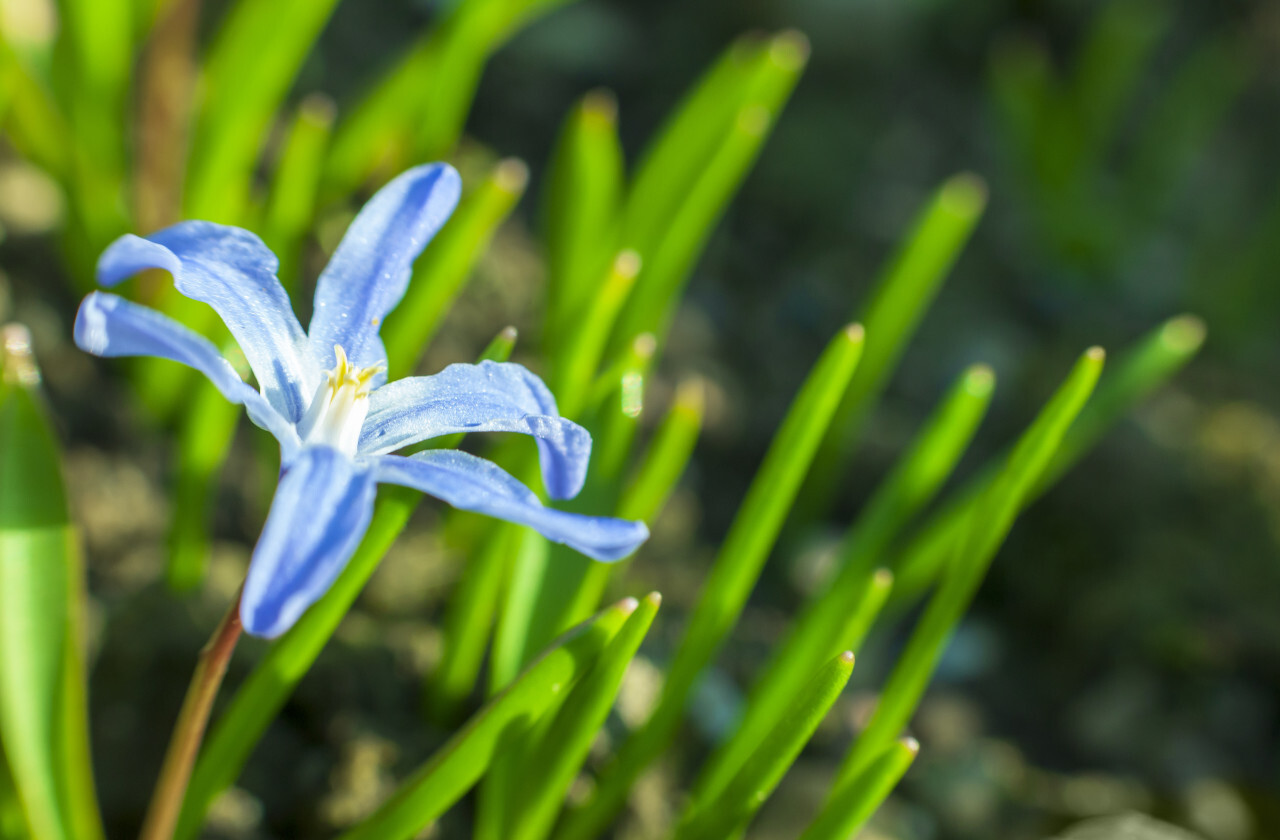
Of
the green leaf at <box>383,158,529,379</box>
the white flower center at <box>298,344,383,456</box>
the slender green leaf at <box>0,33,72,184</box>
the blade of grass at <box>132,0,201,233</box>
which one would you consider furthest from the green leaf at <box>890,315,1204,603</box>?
the slender green leaf at <box>0,33,72,184</box>

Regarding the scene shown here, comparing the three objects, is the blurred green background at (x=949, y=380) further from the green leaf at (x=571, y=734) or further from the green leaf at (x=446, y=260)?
the green leaf at (x=446, y=260)

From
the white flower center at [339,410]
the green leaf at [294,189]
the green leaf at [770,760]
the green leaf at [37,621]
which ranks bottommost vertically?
the green leaf at [37,621]

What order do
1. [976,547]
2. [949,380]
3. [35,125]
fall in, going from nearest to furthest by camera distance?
[976,547], [35,125], [949,380]

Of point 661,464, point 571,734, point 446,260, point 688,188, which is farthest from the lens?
point 688,188

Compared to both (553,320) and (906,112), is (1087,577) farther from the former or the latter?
(906,112)

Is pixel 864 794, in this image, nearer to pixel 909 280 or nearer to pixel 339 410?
pixel 339 410

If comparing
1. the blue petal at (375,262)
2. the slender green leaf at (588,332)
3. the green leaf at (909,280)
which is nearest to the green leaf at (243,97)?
the slender green leaf at (588,332)

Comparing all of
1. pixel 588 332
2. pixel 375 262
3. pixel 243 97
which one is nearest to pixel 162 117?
pixel 243 97
